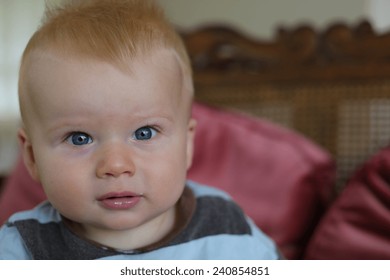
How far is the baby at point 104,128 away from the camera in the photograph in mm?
581

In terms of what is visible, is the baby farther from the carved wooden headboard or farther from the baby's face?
A: the carved wooden headboard

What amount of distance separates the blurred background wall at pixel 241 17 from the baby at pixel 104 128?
82 centimetres

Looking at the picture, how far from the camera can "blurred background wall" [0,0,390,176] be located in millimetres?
1557

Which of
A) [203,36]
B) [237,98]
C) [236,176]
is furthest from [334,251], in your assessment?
[203,36]

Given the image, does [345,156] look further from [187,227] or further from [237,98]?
[187,227]

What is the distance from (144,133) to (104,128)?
0.15ft

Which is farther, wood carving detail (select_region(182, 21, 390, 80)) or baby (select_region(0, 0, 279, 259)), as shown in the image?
wood carving detail (select_region(182, 21, 390, 80))

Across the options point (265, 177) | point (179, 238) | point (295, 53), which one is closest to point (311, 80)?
point (295, 53)

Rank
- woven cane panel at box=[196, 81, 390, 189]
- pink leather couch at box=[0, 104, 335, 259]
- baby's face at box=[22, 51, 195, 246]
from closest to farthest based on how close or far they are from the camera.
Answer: baby's face at box=[22, 51, 195, 246]
pink leather couch at box=[0, 104, 335, 259]
woven cane panel at box=[196, 81, 390, 189]

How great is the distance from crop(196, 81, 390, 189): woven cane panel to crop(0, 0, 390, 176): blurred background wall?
0.24 meters

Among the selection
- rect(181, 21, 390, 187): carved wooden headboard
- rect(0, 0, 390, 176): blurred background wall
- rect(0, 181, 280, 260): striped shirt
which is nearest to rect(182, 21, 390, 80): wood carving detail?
rect(181, 21, 390, 187): carved wooden headboard

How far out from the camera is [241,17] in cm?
199

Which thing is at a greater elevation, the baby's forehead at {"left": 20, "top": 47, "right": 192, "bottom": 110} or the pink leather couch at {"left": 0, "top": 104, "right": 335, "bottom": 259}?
the baby's forehead at {"left": 20, "top": 47, "right": 192, "bottom": 110}
